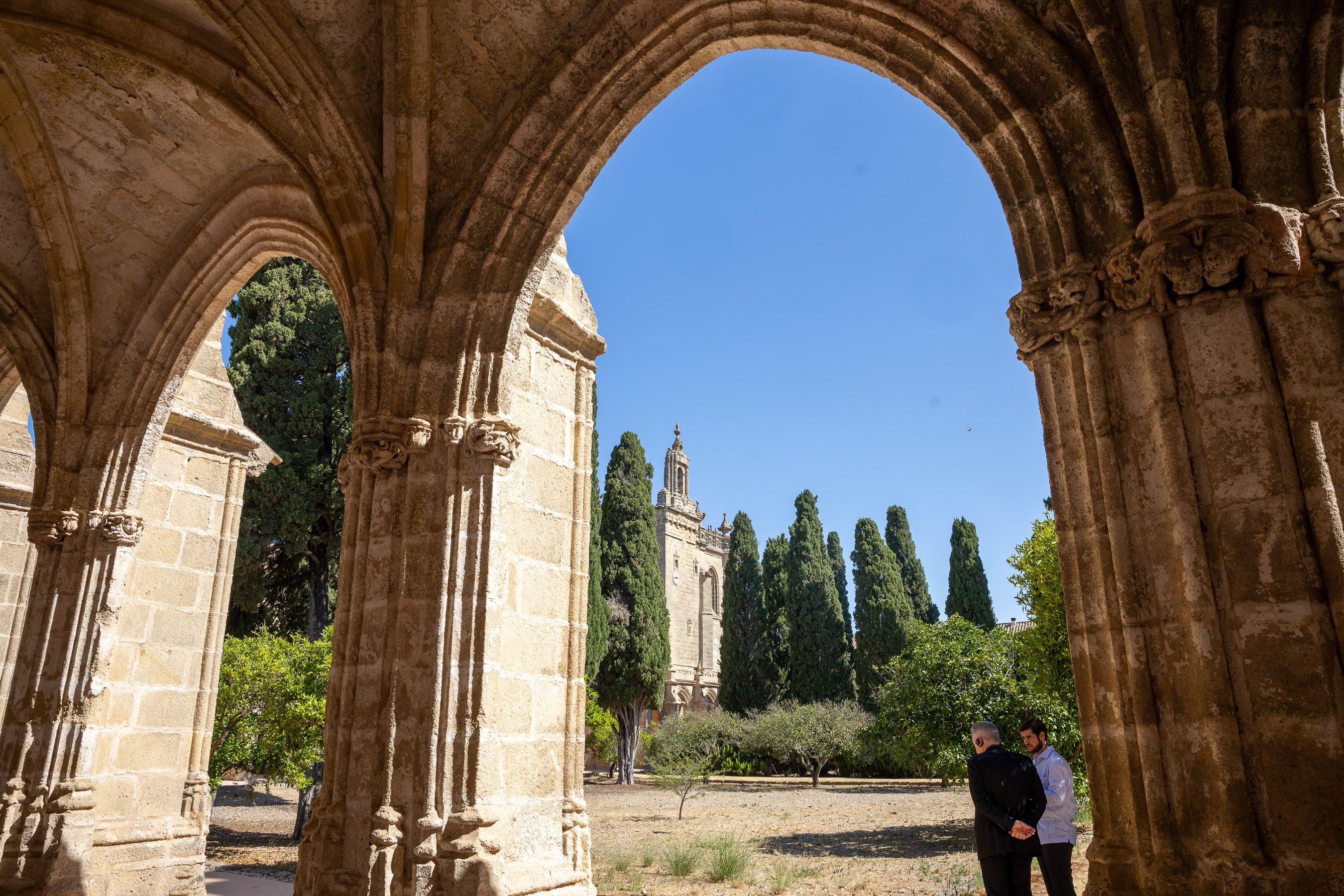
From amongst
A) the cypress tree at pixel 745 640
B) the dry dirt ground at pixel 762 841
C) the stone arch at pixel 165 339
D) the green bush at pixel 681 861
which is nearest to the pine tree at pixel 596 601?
the dry dirt ground at pixel 762 841

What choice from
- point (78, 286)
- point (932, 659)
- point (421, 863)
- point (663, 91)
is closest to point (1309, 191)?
point (663, 91)

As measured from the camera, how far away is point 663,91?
3951mm

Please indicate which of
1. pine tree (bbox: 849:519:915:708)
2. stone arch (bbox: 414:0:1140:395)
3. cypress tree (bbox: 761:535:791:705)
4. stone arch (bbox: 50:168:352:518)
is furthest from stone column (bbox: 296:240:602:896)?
cypress tree (bbox: 761:535:791:705)

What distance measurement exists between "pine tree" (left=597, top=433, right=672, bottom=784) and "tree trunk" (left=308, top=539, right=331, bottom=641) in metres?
6.93

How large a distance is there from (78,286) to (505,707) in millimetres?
4491

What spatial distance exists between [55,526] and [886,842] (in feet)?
26.6

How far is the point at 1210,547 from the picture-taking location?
228 centimetres

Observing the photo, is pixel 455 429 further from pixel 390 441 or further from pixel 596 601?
pixel 596 601

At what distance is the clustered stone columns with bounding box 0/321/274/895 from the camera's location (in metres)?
5.07

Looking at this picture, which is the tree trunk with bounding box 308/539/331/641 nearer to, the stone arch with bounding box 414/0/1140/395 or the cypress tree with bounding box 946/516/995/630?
the stone arch with bounding box 414/0/1140/395

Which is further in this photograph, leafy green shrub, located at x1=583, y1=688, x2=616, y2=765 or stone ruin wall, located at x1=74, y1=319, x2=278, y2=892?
leafy green shrub, located at x1=583, y1=688, x2=616, y2=765

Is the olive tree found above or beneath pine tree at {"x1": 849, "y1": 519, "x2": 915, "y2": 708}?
beneath

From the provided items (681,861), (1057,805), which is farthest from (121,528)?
(1057,805)

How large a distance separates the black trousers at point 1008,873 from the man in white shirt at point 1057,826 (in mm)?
248
